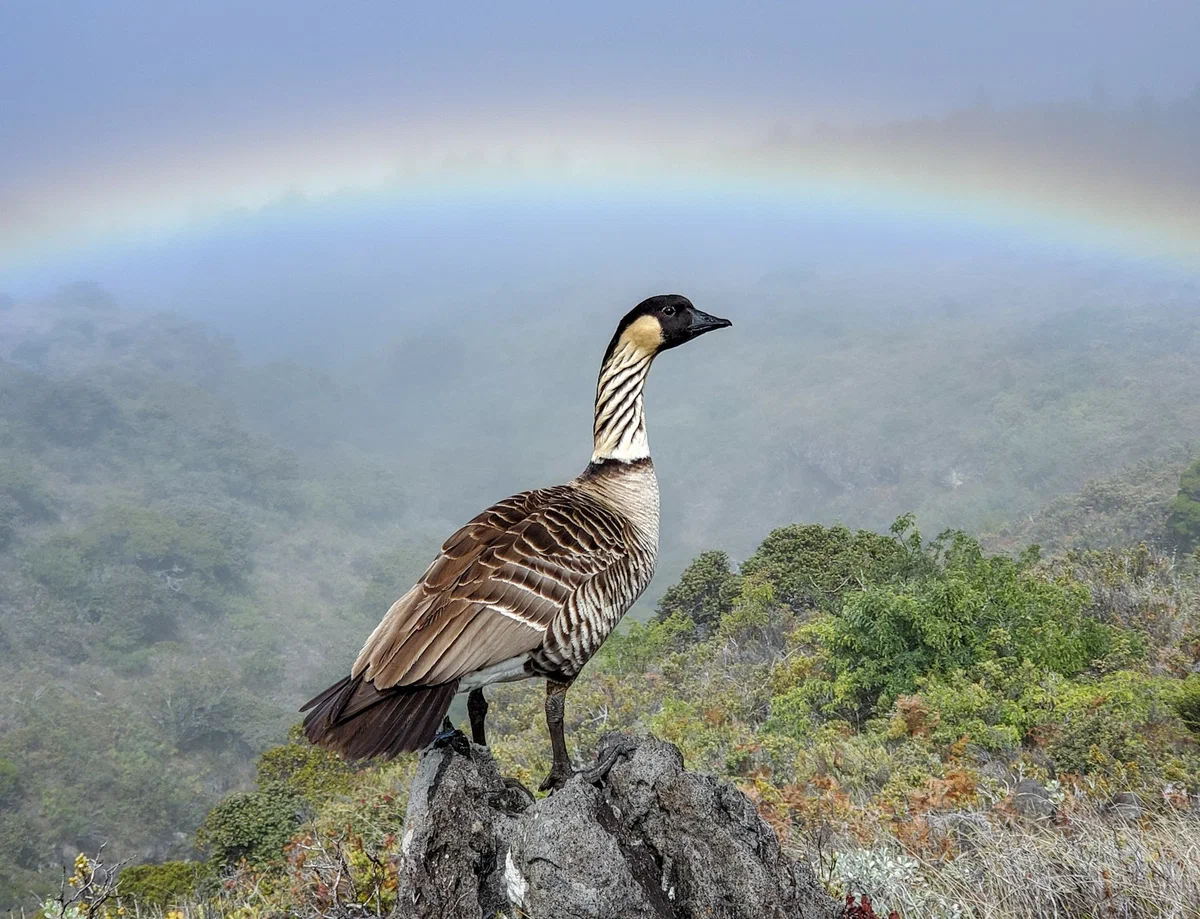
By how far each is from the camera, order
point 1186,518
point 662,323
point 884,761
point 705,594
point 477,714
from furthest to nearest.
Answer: point 1186,518, point 705,594, point 884,761, point 662,323, point 477,714

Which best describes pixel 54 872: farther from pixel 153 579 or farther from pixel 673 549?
pixel 673 549

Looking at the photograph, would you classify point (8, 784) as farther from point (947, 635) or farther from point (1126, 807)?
Result: point (1126, 807)

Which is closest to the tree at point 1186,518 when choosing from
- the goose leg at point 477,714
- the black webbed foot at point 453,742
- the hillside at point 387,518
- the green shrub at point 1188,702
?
the hillside at point 387,518

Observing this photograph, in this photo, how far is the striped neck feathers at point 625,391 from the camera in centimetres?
557

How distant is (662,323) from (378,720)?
310 centimetres

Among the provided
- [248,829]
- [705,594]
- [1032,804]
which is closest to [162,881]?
[248,829]

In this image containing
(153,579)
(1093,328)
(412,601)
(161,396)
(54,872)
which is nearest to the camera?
(412,601)

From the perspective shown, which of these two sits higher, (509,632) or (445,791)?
(509,632)

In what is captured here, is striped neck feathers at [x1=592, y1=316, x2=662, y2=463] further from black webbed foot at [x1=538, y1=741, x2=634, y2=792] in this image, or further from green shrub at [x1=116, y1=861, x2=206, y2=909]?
green shrub at [x1=116, y1=861, x2=206, y2=909]

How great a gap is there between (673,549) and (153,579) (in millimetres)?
77192

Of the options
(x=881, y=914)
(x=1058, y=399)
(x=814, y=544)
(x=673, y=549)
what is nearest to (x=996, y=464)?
(x=1058, y=399)

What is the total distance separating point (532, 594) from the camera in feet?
15.0

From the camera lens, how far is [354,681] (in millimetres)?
4262

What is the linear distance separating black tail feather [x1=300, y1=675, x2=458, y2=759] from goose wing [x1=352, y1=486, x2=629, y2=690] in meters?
0.08
